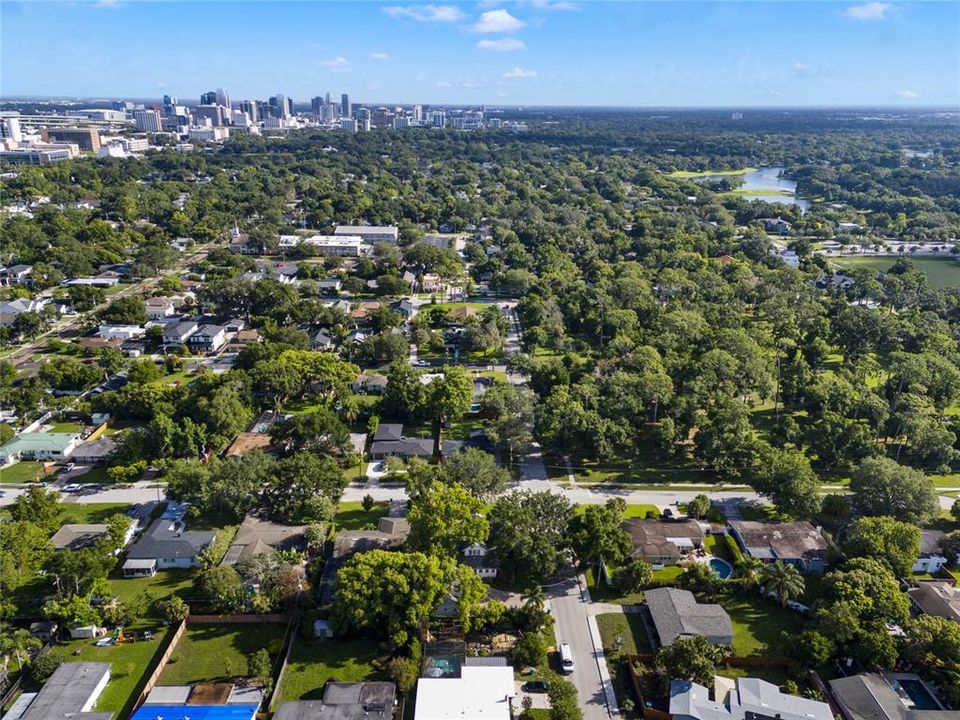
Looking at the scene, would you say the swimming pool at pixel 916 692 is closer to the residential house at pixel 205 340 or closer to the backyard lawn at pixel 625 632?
the backyard lawn at pixel 625 632

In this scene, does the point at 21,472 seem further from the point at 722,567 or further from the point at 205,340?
the point at 722,567

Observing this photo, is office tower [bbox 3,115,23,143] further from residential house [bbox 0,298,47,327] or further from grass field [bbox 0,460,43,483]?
grass field [bbox 0,460,43,483]

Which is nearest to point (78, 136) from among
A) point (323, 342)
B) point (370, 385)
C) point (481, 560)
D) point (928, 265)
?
point (323, 342)

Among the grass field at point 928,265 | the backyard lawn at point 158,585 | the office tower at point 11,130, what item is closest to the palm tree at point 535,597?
the backyard lawn at point 158,585

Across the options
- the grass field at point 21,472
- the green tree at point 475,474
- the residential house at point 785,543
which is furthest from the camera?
the grass field at point 21,472

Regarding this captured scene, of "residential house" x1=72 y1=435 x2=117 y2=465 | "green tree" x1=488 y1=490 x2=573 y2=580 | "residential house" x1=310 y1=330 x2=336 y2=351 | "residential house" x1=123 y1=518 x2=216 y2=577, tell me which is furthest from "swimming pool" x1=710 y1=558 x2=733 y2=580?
"residential house" x1=310 y1=330 x2=336 y2=351

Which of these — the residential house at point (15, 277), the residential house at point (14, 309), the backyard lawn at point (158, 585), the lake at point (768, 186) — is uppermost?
the lake at point (768, 186)
